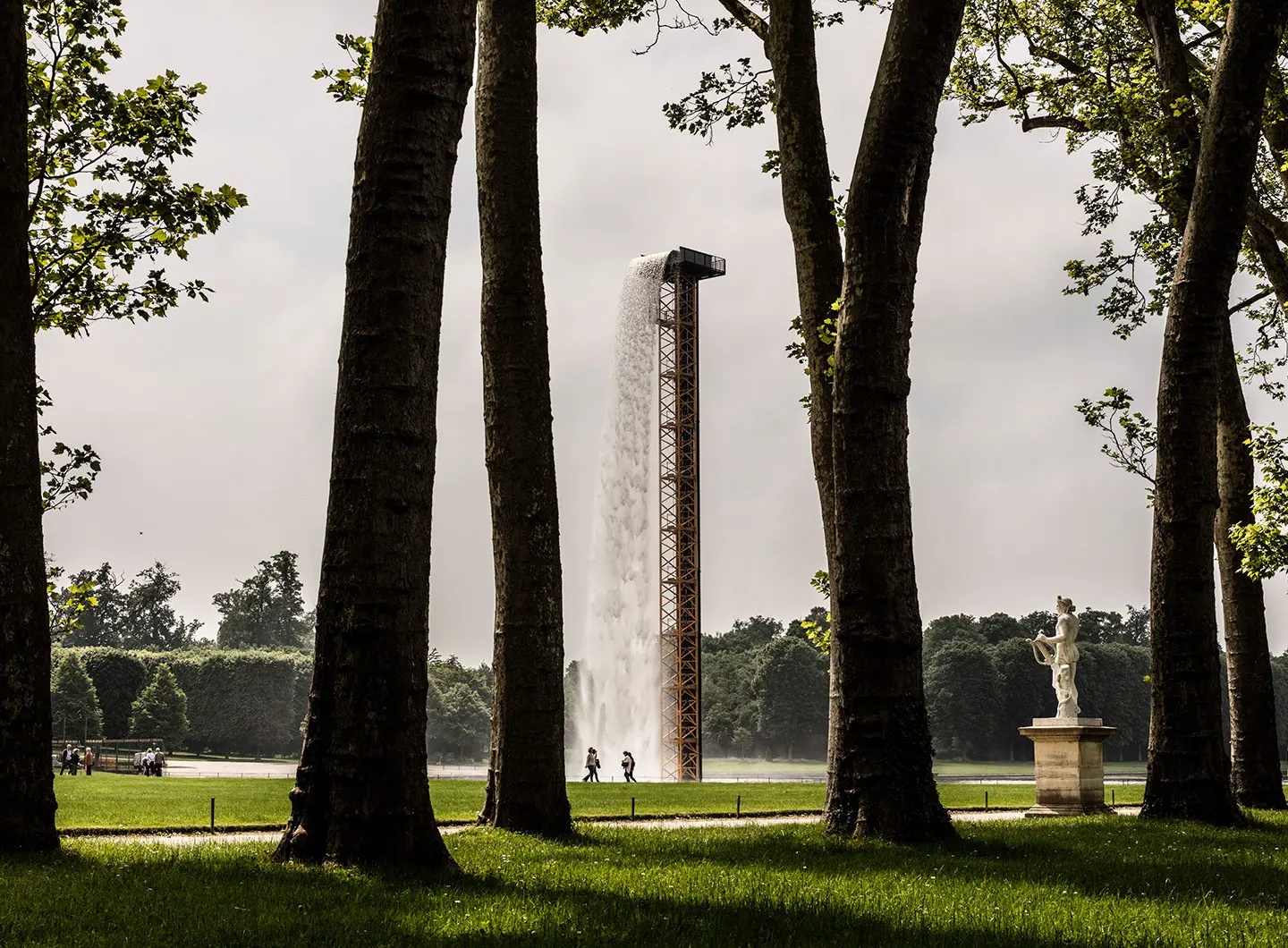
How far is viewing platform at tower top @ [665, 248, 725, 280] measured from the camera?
186 feet

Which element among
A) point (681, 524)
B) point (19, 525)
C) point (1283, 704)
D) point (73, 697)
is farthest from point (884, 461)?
point (1283, 704)

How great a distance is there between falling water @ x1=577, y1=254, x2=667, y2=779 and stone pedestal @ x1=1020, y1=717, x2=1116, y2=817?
3489 cm

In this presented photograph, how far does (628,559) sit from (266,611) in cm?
9250

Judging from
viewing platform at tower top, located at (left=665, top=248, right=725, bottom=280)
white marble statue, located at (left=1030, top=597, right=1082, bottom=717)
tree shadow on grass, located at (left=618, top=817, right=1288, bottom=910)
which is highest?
viewing platform at tower top, located at (left=665, top=248, right=725, bottom=280)

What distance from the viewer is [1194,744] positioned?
1461 centimetres

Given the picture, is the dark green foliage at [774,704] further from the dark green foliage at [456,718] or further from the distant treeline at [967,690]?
the dark green foliage at [456,718]

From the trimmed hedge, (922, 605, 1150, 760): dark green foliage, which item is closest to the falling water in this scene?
the trimmed hedge

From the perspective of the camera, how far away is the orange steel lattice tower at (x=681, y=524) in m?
53.9

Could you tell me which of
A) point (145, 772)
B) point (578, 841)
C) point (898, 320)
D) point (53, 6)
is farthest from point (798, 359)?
point (145, 772)

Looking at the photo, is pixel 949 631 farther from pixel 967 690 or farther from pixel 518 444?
pixel 518 444

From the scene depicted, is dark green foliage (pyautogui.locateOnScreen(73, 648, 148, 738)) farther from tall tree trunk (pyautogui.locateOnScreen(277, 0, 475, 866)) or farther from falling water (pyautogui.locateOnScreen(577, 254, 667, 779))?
tall tree trunk (pyautogui.locateOnScreen(277, 0, 475, 866))

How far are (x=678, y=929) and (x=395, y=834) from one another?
8.58 feet

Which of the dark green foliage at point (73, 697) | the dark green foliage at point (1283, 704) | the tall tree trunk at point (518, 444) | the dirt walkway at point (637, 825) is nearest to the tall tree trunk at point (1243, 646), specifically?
the dirt walkway at point (637, 825)

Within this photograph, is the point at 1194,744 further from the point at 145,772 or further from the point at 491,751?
the point at 145,772
